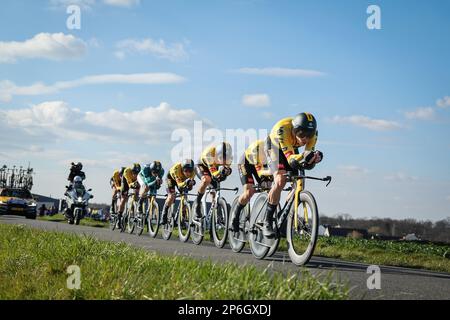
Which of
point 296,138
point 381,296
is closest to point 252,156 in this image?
point 296,138

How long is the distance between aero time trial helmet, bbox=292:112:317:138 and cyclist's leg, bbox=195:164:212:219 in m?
5.60

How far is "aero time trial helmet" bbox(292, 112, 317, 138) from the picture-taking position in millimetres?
8297

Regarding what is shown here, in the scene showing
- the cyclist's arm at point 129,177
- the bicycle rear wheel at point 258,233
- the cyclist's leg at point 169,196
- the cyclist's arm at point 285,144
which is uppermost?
the cyclist's arm at point 129,177

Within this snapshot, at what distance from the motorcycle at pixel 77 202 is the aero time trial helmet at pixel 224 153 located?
45.9ft

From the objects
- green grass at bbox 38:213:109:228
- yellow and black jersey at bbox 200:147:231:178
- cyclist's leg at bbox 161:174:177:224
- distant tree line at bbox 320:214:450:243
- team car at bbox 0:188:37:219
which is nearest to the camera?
yellow and black jersey at bbox 200:147:231:178

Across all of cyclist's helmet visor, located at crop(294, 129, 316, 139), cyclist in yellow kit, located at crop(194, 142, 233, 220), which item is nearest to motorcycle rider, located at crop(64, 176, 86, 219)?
cyclist in yellow kit, located at crop(194, 142, 233, 220)

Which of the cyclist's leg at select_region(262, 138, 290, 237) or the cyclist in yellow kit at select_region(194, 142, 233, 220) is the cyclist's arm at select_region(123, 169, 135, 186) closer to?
the cyclist in yellow kit at select_region(194, 142, 233, 220)

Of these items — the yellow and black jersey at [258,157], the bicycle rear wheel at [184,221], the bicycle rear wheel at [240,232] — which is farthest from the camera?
the bicycle rear wheel at [184,221]

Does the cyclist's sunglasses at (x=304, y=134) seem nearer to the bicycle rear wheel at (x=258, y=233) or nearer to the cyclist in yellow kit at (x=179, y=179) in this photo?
the bicycle rear wheel at (x=258, y=233)

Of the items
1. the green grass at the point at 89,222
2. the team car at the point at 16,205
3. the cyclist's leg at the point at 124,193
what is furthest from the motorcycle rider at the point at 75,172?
the team car at the point at 16,205

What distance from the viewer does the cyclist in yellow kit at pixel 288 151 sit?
818 centimetres

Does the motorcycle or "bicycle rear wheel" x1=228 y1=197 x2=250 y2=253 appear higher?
the motorcycle

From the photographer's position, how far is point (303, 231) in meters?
8.16
